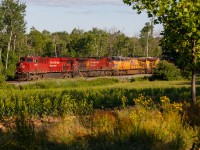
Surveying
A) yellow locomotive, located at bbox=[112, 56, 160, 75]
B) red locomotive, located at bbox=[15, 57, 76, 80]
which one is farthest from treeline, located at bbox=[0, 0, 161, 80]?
yellow locomotive, located at bbox=[112, 56, 160, 75]

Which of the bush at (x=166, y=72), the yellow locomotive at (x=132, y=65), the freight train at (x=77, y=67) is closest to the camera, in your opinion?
the freight train at (x=77, y=67)

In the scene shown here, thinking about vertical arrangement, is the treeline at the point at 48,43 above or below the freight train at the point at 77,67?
above

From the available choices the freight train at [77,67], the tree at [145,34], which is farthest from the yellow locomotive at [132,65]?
the tree at [145,34]

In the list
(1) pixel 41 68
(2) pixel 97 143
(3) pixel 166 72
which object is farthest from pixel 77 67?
(2) pixel 97 143

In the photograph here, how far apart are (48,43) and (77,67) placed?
118 feet

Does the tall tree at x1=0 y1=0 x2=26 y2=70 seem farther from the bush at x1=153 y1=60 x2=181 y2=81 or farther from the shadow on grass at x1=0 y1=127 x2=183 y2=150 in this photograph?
the shadow on grass at x1=0 y1=127 x2=183 y2=150

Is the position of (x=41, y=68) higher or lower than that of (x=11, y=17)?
lower

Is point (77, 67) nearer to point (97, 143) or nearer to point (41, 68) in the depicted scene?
point (41, 68)

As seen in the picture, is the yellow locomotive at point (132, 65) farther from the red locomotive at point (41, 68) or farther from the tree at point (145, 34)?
the tree at point (145, 34)

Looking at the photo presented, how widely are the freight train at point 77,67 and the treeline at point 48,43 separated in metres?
7.15

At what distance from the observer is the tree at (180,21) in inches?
297

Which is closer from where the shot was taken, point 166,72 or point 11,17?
point 166,72

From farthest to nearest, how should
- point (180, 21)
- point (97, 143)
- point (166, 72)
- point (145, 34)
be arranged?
point (145, 34) < point (166, 72) < point (180, 21) < point (97, 143)

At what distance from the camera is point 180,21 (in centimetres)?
901
